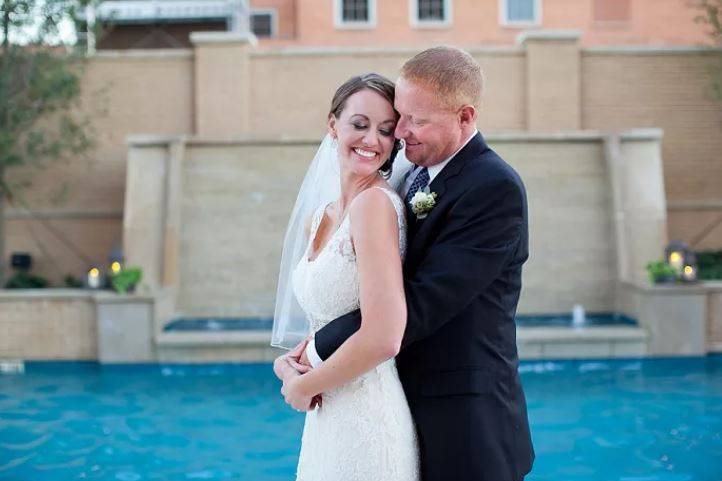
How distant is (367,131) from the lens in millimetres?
2441

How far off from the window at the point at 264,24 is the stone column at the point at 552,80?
11471 mm

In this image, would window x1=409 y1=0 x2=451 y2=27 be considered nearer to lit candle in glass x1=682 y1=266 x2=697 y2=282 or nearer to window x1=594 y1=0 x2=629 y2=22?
window x1=594 y1=0 x2=629 y2=22

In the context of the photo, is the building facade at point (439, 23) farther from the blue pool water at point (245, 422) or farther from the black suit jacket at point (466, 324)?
the black suit jacket at point (466, 324)

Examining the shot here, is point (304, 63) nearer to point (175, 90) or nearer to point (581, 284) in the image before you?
point (175, 90)

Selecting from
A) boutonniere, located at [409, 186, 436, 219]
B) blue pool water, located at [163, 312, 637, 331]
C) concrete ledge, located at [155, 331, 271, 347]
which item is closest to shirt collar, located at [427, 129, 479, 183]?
boutonniere, located at [409, 186, 436, 219]

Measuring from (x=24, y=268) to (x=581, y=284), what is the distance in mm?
10712

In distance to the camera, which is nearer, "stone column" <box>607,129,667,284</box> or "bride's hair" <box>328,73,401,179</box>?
"bride's hair" <box>328,73,401,179</box>

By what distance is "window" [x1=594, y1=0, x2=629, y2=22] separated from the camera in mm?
25391

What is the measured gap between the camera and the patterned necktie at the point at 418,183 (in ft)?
8.30

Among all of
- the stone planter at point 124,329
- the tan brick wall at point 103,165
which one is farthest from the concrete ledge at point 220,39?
the stone planter at point 124,329

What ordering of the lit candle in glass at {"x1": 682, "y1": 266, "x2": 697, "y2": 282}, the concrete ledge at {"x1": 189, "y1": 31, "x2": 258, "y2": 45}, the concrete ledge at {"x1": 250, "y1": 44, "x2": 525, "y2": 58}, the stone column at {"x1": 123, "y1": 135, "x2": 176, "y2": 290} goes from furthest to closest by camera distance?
the concrete ledge at {"x1": 250, "y1": 44, "x2": 525, "y2": 58} < the concrete ledge at {"x1": 189, "y1": 31, "x2": 258, "y2": 45} < the stone column at {"x1": 123, "y1": 135, "x2": 176, "y2": 290} < the lit candle in glass at {"x1": 682, "y1": 266, "x2": 697, "y2": 282}

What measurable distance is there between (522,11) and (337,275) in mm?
24548

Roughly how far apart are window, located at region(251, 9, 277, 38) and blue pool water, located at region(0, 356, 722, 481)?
56.9ft

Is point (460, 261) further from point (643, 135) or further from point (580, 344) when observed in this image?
point (643, 135)
